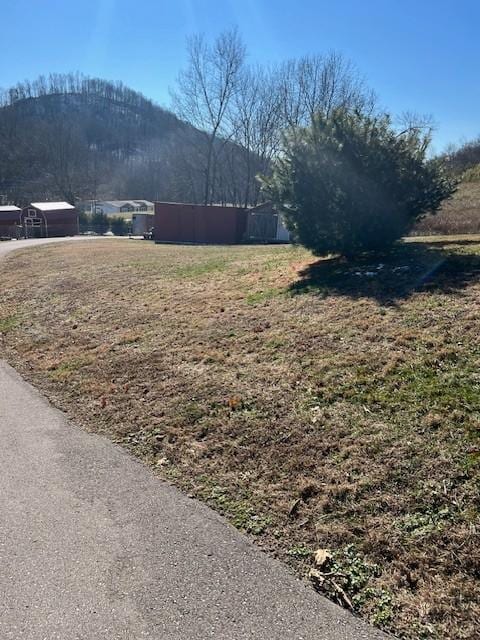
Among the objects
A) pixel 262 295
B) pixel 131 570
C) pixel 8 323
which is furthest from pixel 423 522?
pixel 8 323

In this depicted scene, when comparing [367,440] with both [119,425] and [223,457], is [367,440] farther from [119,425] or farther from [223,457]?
[119,425]

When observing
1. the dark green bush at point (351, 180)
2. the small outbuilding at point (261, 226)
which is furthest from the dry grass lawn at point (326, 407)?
the small outbuilding at point (261, 226)

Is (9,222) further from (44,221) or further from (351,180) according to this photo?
(351,180)

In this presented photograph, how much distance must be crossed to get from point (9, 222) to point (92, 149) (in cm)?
6299

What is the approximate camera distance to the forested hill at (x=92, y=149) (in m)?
69.6

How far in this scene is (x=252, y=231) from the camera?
32.6 meters

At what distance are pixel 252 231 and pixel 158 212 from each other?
21.5ft

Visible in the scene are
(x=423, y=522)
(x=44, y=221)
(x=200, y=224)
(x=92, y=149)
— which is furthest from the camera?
(x=92, y=149)

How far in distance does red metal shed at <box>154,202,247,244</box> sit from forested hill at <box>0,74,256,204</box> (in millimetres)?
21561

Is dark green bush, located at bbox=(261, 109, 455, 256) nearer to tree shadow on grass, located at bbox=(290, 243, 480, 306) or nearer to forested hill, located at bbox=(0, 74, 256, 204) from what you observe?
tree shadow on grass, located at bbox=(290, 243, 480, 306)

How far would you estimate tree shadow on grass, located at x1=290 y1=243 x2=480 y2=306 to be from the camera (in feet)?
20.9

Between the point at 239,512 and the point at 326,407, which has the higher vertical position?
the point at 326,407

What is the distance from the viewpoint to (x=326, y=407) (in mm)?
4121

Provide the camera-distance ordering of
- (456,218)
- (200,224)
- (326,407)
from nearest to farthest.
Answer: (326,407), (456,218), (200,224)
